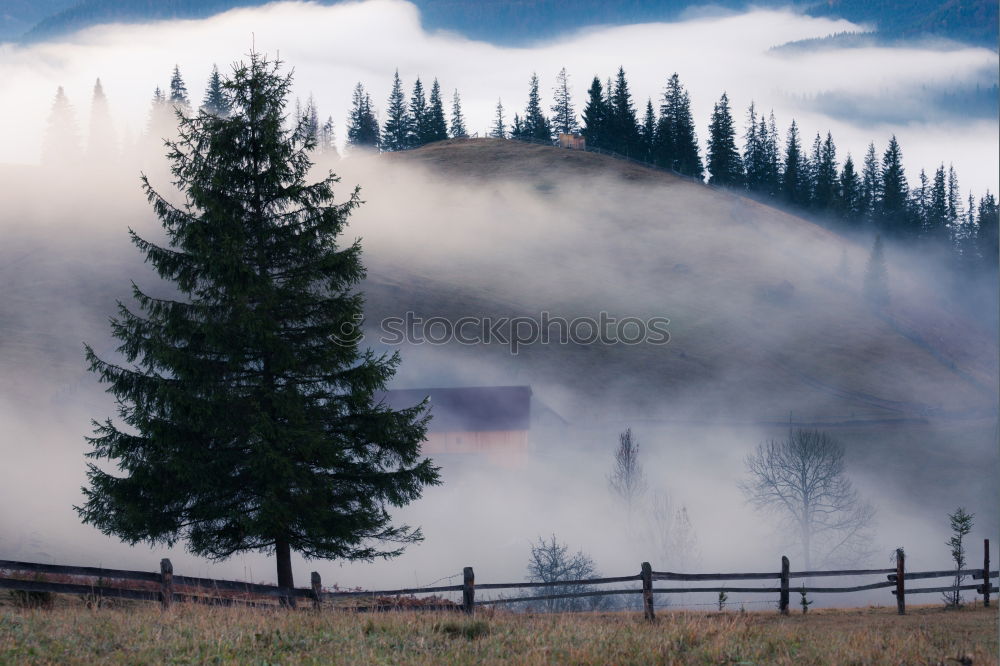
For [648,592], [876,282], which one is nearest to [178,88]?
[876,282]

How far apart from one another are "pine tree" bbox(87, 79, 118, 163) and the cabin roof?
335 ft

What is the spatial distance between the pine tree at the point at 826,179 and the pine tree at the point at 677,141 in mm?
22350

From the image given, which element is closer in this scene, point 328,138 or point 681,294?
point 681,294

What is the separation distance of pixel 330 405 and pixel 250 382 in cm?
194

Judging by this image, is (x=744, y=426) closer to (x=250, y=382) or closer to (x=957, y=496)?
(x=957, y=496)

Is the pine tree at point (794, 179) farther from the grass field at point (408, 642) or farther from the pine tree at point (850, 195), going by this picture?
the grass field at point (408, 642)

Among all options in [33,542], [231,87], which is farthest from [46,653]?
[33,542]

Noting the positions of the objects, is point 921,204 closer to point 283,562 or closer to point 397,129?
point 397,129

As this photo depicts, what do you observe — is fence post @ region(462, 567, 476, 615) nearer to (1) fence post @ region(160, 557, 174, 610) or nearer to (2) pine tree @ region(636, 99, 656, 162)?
(1) fence post @ region(160, 557, 174, 610)

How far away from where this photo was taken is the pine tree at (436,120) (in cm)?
17012

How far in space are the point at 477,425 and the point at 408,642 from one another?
6109 cm

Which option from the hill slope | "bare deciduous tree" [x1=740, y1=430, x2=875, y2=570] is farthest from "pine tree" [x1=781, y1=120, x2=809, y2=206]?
"bare deciduous tree" [x1=740, y1=430, x2=875, y2=570]

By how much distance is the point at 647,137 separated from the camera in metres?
160

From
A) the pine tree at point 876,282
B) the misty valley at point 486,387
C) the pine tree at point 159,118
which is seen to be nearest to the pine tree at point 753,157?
the misty valley at point 486,387
